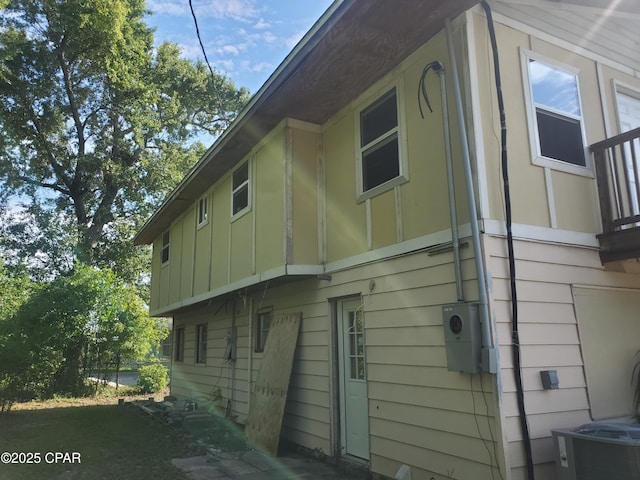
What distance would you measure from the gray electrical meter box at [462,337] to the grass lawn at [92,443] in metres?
3.77

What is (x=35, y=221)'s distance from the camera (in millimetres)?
21484

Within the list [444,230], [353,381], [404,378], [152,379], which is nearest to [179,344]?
[152,379]

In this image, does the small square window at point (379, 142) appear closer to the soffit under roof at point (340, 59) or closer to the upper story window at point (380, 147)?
the upper story window at point (380, 147)

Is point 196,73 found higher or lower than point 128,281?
higher

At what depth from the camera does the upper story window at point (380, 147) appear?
19.2ft

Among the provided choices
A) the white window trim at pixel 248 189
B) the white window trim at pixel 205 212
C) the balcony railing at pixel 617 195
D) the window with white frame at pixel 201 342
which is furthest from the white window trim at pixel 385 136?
the window with white frame at pixel 201 342

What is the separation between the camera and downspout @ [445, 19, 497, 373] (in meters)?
4.15

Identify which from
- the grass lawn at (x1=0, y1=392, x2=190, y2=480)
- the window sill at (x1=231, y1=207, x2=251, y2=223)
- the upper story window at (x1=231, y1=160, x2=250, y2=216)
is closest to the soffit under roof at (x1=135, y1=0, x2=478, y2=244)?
the upper story window at (x1=231, y1=160, x2=250, y2=216)

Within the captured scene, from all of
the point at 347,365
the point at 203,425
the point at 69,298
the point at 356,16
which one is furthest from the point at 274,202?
the point at 69,298

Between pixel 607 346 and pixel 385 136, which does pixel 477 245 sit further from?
pixel 385 136

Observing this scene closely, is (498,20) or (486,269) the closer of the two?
(486,269)

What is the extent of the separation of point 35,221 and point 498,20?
866 inches

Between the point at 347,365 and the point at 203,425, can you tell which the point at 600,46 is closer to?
the point at 347,365

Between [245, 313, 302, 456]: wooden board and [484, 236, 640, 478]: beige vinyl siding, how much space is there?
12.2 feet
